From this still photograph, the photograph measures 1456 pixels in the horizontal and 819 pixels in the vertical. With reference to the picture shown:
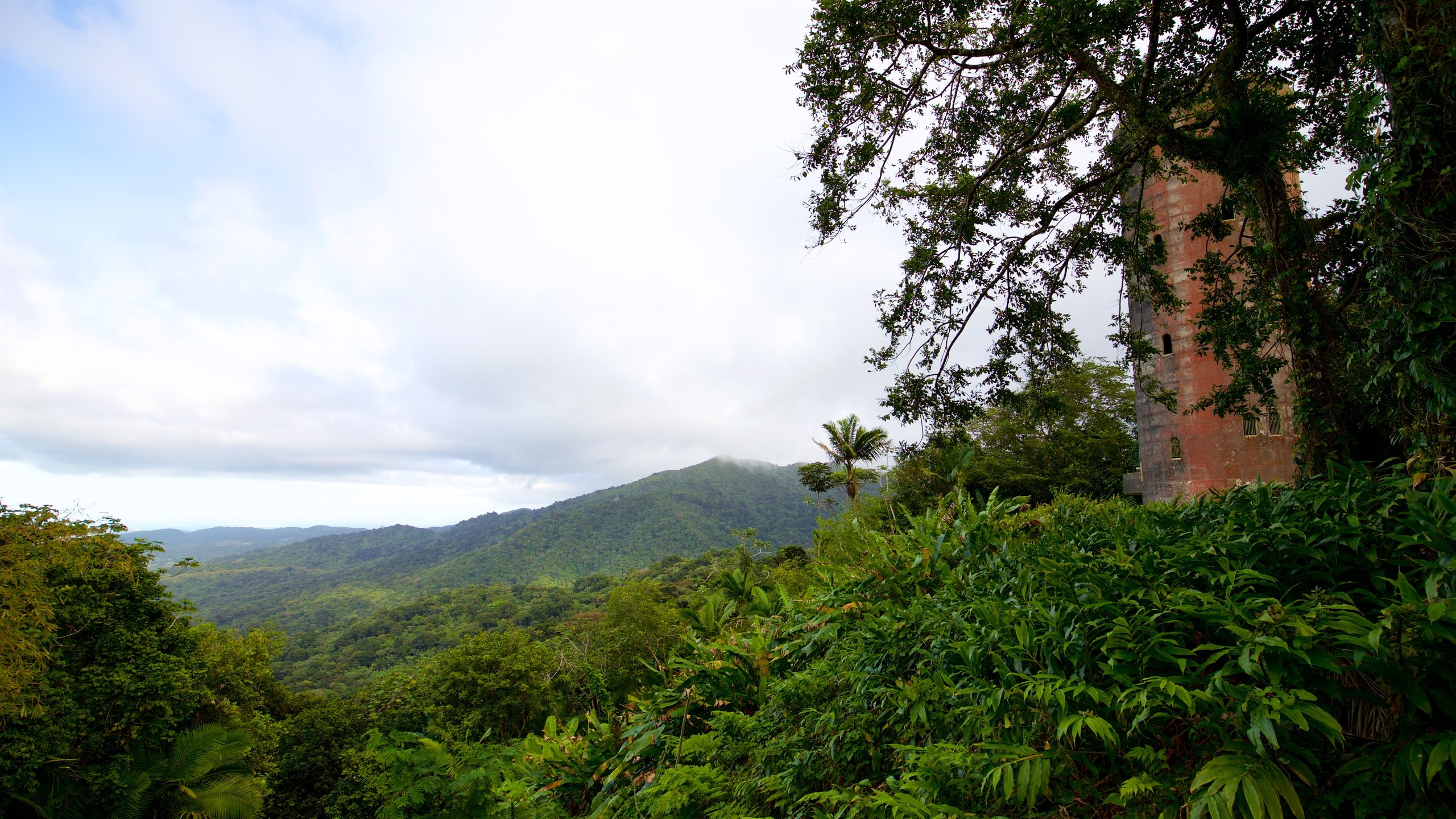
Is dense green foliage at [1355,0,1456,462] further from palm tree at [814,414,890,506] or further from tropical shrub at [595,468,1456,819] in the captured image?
palm tree at [814,414,890,506]

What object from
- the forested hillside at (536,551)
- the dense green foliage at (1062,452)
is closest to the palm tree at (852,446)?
the dense green foliage at (1062,452)

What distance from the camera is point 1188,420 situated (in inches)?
571

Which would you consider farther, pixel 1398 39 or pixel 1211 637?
pixel 1398 39

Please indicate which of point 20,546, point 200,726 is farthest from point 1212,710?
point 200,726

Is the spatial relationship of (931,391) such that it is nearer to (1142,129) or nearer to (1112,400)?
(1142,129)

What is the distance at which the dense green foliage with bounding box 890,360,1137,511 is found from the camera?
21422 mm

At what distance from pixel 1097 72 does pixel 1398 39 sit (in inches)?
74.8

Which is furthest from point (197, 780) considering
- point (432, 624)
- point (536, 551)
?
point (536, 551)

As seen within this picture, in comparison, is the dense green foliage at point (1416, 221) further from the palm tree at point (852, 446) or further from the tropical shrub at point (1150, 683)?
the palm tree at point (852, 446)

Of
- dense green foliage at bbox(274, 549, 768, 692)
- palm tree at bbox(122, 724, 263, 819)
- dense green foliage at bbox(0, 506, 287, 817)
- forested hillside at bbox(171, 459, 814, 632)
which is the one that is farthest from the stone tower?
forested hillside at bbox(171, 459, 814, 632)

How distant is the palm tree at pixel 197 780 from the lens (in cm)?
1246

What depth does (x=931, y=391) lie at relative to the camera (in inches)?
239

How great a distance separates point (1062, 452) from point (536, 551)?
85.1 meters

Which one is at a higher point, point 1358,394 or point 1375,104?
point 1375,104
